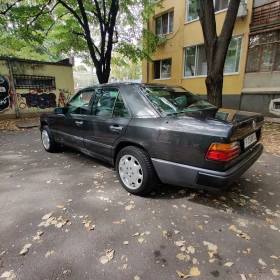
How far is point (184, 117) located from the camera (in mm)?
2404

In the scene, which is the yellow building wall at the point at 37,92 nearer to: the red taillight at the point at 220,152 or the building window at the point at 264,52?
the building window at the point at 264,52

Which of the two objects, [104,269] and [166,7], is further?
[166,7]

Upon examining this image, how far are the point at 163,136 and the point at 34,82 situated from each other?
11712 millimetres

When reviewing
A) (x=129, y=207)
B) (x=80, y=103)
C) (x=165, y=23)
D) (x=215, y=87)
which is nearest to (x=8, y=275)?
(x=129, y=207)

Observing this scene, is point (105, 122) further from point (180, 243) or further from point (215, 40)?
point (215, 40)

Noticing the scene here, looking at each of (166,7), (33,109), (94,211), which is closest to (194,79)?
(166,7)

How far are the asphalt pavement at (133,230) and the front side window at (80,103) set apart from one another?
129cm

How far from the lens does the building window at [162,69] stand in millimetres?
14172

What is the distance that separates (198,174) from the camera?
2.21 metres

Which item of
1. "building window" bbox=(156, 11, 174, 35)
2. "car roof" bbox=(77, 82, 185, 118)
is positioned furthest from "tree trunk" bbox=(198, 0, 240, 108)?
"building window" bbox=(156, 11, 174, 35)

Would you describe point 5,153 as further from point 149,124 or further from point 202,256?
point 202,256

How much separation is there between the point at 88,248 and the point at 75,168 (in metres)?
2.23

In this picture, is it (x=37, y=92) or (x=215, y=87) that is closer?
(x=215, y=87)

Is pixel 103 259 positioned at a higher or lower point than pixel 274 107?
lower
